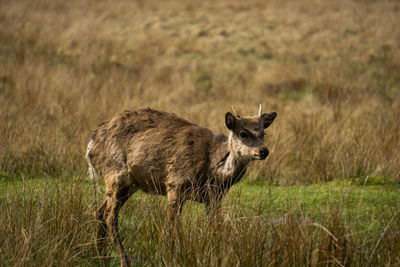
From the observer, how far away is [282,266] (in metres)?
4.23

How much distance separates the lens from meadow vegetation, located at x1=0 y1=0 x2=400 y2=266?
14.9 ft

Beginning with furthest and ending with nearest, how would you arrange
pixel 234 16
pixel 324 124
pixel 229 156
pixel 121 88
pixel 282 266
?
pixel 234 16, pixel 121 88, pixel 324 124, pixel 229 156, pixel 282 266

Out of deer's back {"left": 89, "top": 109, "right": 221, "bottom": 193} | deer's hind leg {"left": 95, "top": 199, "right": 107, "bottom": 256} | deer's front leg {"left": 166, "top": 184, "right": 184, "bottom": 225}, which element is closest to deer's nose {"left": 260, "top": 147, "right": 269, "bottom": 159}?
deer's back {"left": 89, "top": 109, "right": 221, "bottom": 193}

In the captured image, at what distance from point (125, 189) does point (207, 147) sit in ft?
3.20

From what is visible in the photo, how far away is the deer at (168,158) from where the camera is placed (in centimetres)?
536

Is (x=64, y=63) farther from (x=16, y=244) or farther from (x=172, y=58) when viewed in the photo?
(x=16, y=244)

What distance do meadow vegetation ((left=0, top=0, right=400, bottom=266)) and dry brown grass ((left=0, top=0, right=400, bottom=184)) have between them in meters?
0.05

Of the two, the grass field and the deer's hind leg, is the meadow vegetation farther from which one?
the deer's hind leg

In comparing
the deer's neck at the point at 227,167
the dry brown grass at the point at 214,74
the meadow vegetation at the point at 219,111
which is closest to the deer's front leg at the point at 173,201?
the meadow vegetation at the point at 219,111

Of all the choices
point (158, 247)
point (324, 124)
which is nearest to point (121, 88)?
point (324, 124)

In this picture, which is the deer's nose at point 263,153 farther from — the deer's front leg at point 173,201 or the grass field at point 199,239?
the deer's front leg at point 173,201

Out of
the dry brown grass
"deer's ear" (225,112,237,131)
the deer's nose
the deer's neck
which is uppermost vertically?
"deer's ear" (225,112,237,131)

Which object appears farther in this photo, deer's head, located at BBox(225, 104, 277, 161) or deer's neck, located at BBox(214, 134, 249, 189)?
deer's neck, located at BBox(214, 134, 249, 189)

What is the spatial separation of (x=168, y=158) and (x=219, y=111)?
20.6ft
